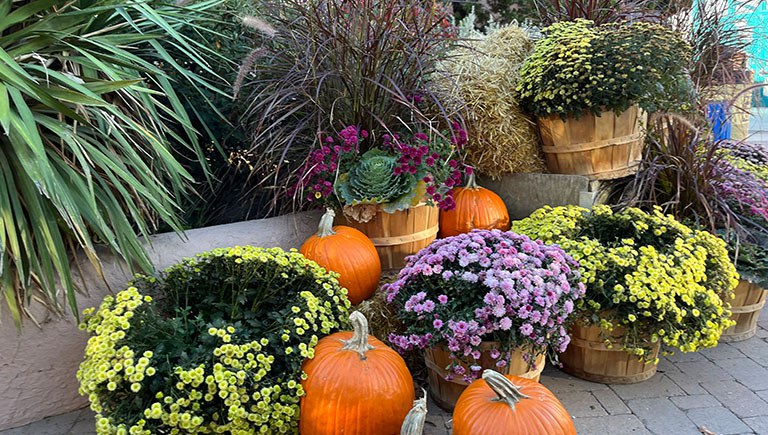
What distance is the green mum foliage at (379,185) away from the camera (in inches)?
111

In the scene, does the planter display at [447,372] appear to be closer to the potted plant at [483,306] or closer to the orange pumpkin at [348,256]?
the potted plant at [483,306]

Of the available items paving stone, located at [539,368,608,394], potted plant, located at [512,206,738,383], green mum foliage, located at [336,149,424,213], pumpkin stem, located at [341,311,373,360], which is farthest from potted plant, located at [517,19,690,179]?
pumpkin stem, located at [341,311,373,360]

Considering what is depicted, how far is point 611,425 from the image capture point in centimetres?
242

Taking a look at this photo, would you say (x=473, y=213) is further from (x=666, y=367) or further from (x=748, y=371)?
(x=748, y=371)

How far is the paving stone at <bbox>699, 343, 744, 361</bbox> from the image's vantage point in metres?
3.06

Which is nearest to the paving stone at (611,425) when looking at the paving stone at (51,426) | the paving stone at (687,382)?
the paving stone at (687,382)

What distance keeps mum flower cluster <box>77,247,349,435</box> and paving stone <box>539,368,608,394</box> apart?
1126mm

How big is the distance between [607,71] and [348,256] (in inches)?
71.7

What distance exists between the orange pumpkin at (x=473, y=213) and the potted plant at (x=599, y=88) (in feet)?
1.77

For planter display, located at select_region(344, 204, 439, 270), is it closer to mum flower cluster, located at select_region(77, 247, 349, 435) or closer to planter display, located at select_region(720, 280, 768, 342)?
mum flower cluster, located at select_region(77, 247, 349, 435)

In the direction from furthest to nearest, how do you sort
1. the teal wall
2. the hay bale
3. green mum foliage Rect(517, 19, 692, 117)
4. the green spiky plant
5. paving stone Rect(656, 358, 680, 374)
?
the teal wall
the hay bale
green mum foliage Rect(517, 19, 692, 117)
paving stone Rect(656, 358, 680, 374)
the green spiky plant

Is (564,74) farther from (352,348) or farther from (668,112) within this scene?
(352,348)

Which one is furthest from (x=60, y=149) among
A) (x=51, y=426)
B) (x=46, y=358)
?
(x=51, y=426)

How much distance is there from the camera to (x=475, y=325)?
2172mm
